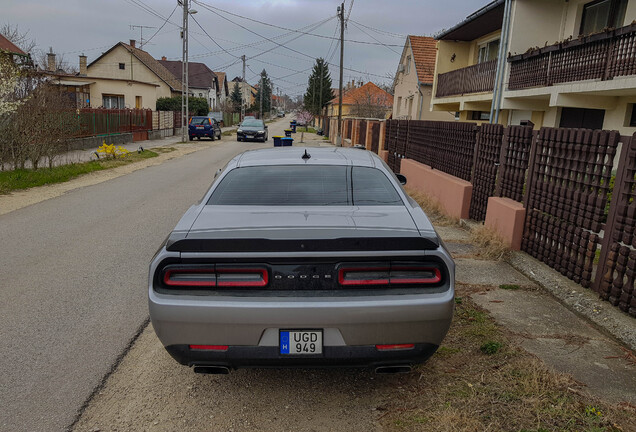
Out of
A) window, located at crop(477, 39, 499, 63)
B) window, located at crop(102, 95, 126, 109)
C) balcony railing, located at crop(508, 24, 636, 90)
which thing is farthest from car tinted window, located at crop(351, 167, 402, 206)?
window, located at crop(102, 95, 126, 109)

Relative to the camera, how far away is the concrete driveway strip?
3.29m

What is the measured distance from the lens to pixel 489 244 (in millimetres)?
6680

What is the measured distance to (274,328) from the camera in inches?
111

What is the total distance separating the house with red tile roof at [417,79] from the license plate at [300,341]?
2826 cm

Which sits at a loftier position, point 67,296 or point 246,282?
point 246,282

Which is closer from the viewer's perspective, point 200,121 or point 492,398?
point 492,398

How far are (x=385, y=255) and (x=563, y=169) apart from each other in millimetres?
3556

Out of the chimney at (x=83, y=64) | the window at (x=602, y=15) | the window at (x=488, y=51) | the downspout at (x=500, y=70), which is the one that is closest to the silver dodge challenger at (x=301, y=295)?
the window at (x=602, y=15)

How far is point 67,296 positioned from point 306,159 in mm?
2870

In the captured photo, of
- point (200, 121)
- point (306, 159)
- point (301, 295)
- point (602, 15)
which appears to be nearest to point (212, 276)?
point (301, 295)

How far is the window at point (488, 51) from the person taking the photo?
73.1 feet

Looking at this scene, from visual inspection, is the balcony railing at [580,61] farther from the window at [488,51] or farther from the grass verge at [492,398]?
the grass verge at [492,398]

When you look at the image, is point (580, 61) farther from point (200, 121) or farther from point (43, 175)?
point (200, 121)

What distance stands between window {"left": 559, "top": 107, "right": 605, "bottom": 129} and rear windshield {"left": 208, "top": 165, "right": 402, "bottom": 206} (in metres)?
14.3
